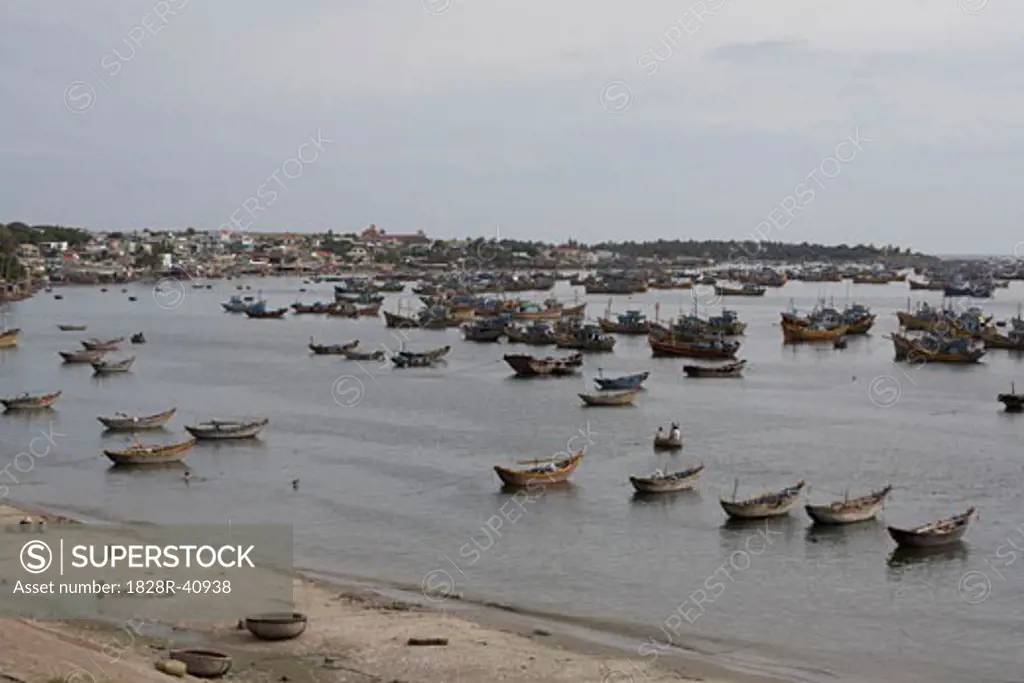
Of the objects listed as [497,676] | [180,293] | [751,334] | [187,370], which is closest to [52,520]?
[497,676]

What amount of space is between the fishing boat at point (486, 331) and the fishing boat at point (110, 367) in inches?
573

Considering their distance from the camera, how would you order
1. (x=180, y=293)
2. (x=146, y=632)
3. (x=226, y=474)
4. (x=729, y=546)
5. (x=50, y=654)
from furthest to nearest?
(x=180, y=293)
(x=226, y=474)
(x=729, y=546)
(x=146, y=632)
(x=50, y=654)

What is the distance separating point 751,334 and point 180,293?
46.9m

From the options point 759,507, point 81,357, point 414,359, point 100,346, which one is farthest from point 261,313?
point 759,507

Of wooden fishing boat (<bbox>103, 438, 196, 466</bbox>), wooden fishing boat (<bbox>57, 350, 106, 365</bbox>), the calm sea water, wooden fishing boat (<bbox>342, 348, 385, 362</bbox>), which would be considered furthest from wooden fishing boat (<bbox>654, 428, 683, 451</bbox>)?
wooden fishing boat (<bbox>57, 350, 106, 365</bbox>)

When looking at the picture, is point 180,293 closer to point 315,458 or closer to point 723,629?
point 315,458

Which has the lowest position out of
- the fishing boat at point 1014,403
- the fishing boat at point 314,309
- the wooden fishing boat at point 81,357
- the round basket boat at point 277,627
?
the wooden fishing boat at point 81,357

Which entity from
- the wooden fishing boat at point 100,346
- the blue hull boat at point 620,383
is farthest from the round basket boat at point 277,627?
the wooden fishing boat at point 100,346

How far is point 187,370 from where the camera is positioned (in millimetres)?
38438

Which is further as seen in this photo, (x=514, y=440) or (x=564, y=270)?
(x=564, y=270)

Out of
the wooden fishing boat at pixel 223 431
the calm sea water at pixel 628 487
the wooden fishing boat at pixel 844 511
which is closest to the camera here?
the calm sea water at pixel 628 487

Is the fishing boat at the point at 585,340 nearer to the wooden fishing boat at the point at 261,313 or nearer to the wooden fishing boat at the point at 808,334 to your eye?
the wooden fishing boat at the point at 808,334

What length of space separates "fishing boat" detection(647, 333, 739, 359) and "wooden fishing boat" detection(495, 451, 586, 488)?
21477 millimetres

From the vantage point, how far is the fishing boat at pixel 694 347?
4122cm
